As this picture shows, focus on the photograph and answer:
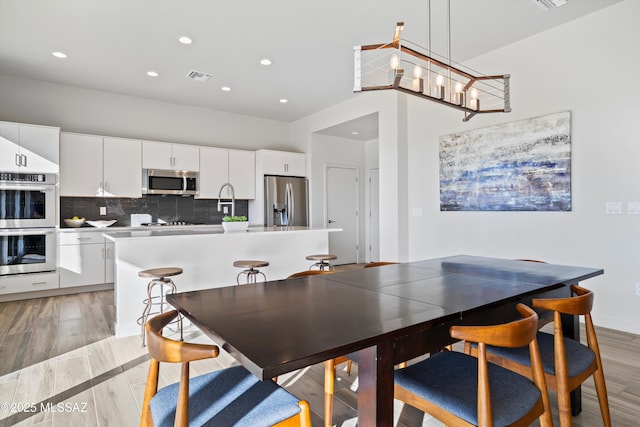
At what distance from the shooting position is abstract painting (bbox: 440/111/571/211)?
361 cm

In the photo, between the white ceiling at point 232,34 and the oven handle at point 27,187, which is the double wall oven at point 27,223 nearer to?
the oven handle at point 27,187

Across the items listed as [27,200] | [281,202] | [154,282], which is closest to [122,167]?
[27,200]

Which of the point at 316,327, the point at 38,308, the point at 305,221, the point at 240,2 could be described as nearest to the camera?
the point at 316,327

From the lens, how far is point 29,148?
15.0ft

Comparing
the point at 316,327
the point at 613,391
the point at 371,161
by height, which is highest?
the point at 371,161

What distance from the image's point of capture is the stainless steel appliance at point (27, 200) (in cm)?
443

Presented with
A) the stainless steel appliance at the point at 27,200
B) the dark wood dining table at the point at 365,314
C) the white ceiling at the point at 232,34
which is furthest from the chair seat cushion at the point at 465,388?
the stainless steel appliance at the point at 27,200

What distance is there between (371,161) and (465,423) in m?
6.72

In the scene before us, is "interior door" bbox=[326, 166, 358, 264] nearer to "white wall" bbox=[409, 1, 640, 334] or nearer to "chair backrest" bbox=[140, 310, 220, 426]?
"white wall" bbox=[409, 1, 640, 334]

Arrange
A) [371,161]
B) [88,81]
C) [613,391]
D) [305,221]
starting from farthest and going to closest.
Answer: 1. [371,161]
2. [305,221]
3. [88,81]
4. [613,391]

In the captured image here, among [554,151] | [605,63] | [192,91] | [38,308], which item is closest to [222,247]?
[38,308]

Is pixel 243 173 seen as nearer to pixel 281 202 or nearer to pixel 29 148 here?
pixel 281 202

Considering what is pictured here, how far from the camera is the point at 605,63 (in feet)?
10.9

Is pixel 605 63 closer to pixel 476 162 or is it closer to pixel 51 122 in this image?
pixel 476 162
